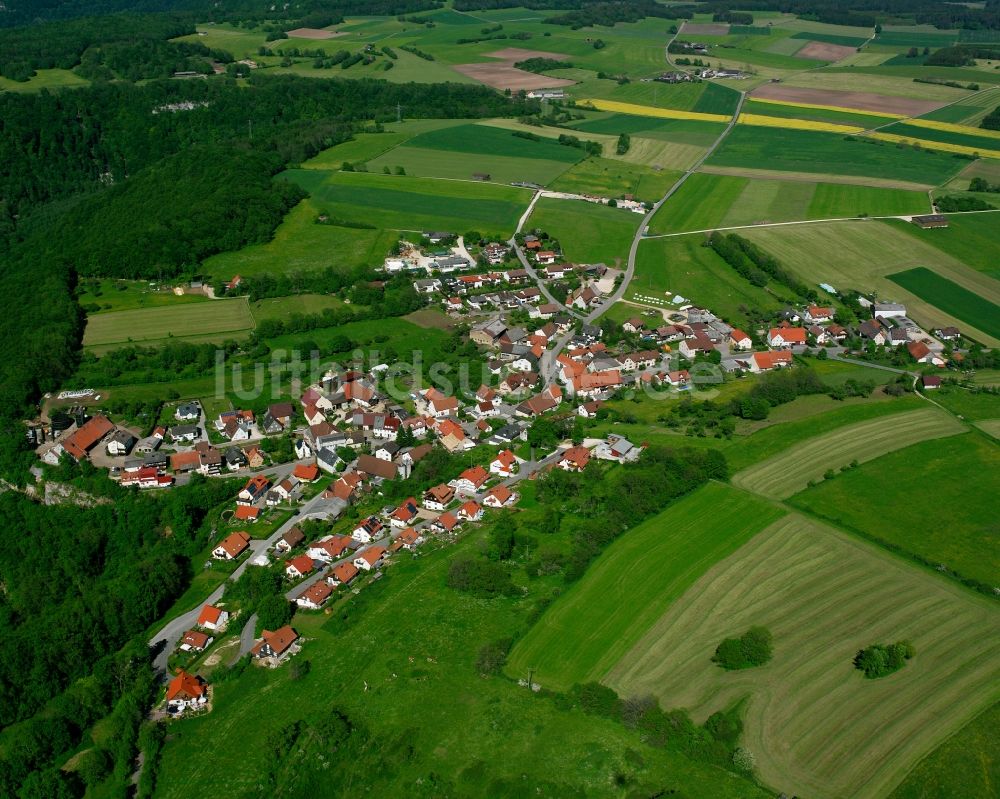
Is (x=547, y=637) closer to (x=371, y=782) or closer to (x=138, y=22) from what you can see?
(x=371, y=782)

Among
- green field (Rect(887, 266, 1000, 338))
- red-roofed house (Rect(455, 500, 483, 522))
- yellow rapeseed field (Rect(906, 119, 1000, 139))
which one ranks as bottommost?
red-roofed house (Rect(455, 500, 483, 522))

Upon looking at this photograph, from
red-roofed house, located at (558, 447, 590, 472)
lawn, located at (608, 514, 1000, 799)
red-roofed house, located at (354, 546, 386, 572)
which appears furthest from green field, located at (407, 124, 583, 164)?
lawn, located at (608, 514, 1000, 799)

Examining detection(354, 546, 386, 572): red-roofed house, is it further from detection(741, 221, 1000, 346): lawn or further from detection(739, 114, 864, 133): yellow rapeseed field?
detection(739, 114, 864, 133): yellow rapeseed field

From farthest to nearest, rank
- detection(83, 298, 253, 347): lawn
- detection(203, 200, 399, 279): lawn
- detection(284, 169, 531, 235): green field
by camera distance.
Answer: detection(284, 169, 531, 235): green field
detection(203, 200, 399, 279): lawn
detection(83, 298, 253, 347): lawn

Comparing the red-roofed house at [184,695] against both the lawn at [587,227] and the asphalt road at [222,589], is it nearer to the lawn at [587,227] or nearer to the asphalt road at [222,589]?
the asphalt road at [222,589]

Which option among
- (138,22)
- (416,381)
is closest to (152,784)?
(416,381)

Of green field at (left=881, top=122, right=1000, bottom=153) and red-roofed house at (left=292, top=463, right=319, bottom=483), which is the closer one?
red-roofed house at (left=292, top=463, right=319, bottom=483)

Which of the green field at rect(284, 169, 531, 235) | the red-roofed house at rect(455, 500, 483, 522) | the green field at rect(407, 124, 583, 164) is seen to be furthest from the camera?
the green field at rect(407, 124, 583, 164)

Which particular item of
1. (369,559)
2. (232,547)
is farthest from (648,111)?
(232,547)
